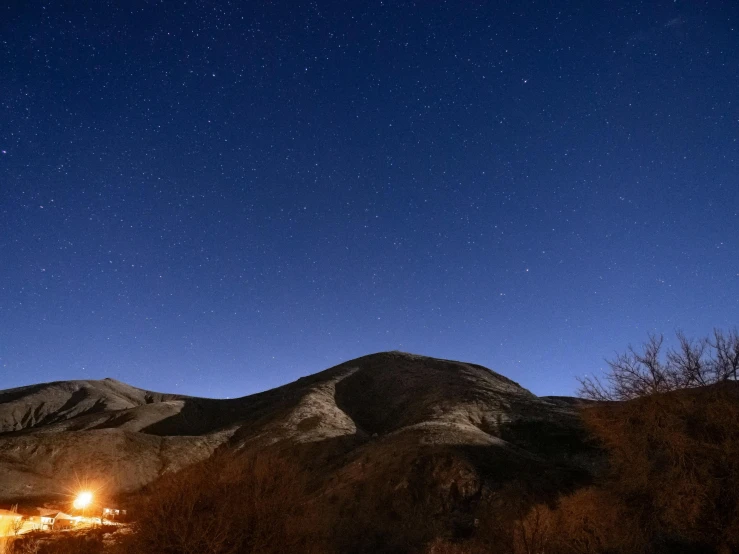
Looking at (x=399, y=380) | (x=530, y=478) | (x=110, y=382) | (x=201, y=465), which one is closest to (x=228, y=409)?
(x=399, y=380)

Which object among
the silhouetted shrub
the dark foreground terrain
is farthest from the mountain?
the silhouetted shrub

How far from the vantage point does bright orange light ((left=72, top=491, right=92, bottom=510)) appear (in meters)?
Answer: 39.4

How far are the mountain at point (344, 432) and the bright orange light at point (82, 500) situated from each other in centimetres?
290

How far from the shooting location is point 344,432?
51125mm

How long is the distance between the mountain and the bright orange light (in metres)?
2.90

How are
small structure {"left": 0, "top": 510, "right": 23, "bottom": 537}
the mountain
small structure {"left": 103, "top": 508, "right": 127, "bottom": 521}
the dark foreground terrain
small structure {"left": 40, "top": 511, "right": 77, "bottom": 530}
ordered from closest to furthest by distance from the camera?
the dark foreground terrain, small structure {"left": 103, "top": 508, "right": 127, "bottom": 521}, small structure {"left": 0, "top": 510, "right": 23, "bottom": 537}, small structure {"left": 40, "top": 511, "right": 77, "bottom": 530}, the mountain

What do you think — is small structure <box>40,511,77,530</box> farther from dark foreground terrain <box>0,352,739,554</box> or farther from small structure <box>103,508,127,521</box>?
dark foreground terrain <box>0,352,739,554</box>

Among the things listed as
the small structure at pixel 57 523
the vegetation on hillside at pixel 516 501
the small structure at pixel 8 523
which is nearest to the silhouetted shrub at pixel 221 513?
the vegetation on hillside at pixel 516 501

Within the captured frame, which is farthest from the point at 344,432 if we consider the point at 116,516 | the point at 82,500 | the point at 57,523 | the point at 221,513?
the point at 221,513

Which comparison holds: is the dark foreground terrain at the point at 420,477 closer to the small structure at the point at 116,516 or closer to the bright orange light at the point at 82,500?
the small structure at the point at 116,516

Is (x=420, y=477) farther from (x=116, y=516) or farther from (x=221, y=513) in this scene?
(x=221, y=513)

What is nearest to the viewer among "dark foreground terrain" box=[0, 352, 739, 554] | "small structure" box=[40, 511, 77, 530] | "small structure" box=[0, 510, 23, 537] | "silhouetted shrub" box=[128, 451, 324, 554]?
"silhouetted shrub" box=[128, 451, 324, 554]

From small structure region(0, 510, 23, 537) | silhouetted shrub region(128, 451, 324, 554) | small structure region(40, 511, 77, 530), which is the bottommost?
small structure region(40, 511, 77, 530)

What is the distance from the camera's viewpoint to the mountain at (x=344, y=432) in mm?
34500
